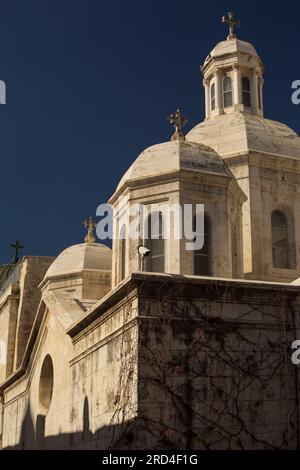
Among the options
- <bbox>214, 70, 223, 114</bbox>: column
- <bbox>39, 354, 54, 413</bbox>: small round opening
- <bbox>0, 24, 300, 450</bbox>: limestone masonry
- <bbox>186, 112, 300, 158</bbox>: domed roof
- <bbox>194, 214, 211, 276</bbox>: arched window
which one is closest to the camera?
<bbox>0, 24, 300, 450</bbox>: limestone masonry

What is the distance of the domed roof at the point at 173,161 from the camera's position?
17859 millimetres

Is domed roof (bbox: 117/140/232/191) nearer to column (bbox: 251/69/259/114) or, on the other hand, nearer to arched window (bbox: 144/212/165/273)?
arched window (bbox: 144/212/165/273)

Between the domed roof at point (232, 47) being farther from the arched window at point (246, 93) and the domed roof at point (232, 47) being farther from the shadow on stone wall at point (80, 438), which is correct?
the shadow on stone wall at point (80, 438)

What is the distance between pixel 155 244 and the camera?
17438mm

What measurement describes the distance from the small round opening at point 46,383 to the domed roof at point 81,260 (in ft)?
19.5

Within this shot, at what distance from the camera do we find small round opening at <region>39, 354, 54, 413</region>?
63.2ft

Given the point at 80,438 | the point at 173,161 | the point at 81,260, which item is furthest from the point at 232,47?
the point at 80,438

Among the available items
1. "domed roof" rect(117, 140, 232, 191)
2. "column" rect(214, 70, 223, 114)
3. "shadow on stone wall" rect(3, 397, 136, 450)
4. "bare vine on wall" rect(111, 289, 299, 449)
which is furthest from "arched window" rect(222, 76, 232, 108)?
"bare vine on wall" rect(111, 289, 299, 449)

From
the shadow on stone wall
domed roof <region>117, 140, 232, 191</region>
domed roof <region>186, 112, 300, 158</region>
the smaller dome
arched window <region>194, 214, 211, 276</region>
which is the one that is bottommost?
the shadow on stone wall

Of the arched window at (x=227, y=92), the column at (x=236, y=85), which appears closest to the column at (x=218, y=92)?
the arched window at (x=227, y=92)

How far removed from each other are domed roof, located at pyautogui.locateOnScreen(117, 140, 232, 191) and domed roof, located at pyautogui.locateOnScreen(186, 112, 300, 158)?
332 centimetres

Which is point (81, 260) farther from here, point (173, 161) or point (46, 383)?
point (173, 161)

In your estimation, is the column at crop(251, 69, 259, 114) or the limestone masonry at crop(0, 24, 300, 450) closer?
the limestone masonry at crop(0, 24, 300, 450)

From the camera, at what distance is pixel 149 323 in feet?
40.6
